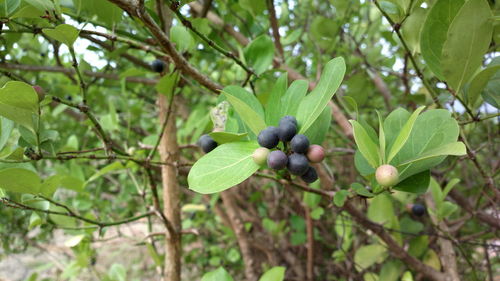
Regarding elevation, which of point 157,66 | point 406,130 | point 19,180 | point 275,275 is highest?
point 157,66

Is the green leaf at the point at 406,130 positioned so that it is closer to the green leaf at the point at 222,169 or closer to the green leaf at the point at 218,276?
the green leaf at the point at 222,169

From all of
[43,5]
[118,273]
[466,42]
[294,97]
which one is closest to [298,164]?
[294,97]

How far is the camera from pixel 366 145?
0.60 meters

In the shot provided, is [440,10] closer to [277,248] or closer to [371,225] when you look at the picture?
[371,225]

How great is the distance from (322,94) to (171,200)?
88cm

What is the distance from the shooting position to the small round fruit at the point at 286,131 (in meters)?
0.61

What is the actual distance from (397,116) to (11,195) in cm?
131

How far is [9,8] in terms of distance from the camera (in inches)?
30.8

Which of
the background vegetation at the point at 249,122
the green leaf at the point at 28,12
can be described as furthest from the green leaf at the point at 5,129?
the green leaf at the point at 28,12

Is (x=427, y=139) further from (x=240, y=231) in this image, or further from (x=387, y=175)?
(x=240, y=231)

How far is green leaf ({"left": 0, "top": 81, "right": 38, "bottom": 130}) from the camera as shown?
2.13 feet

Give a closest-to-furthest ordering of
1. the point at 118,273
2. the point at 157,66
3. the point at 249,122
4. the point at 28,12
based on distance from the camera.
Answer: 1. the point at 249,122
2. the point at 28,12
3. the point at 157,66
4. the point at 118,273

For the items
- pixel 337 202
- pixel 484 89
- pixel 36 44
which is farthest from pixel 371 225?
pixel 36 44

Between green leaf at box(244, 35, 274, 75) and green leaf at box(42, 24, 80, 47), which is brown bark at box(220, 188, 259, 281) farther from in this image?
green leaf at box(42, 24, 80, 47)
